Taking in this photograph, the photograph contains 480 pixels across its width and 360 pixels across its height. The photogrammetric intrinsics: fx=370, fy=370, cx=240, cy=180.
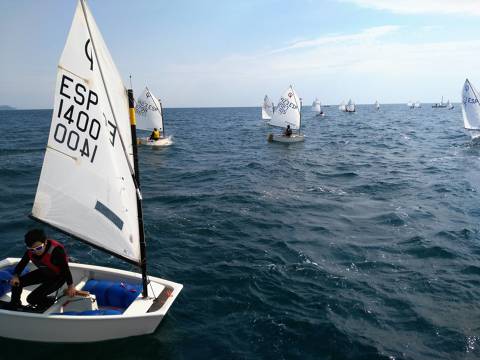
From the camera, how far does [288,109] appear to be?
4266 cm

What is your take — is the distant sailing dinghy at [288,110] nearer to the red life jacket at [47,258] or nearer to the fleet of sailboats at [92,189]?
the fleet of sailboats at [92,189]

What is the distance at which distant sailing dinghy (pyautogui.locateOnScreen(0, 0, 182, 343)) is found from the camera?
22.4 ft

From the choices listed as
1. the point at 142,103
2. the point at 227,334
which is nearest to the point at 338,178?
the point at 227,334

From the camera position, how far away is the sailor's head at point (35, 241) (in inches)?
291

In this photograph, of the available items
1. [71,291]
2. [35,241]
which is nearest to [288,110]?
[71,291]

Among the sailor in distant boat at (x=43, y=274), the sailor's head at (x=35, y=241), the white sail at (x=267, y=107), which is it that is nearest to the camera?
the sailor's head at (x=35, y=241)

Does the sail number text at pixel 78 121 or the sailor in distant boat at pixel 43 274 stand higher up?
the sail number text at pixel 78 121

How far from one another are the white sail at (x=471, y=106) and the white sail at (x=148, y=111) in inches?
1355

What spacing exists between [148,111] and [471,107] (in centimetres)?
3591

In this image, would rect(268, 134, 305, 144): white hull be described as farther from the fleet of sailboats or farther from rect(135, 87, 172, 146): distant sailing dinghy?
the fleet of sailboats

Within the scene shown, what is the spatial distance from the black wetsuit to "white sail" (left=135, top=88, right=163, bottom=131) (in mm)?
33634

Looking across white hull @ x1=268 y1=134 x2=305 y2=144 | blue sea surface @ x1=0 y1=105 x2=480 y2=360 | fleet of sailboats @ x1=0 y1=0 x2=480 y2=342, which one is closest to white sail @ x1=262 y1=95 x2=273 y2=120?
white hull @ x1=268 y1=134 x2=305 y2=144

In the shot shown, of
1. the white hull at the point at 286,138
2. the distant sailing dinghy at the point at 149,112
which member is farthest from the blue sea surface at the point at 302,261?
the distant sailing dinghy at the point at 149,112

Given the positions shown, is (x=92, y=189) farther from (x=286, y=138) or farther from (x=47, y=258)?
(x=286, y=138)
